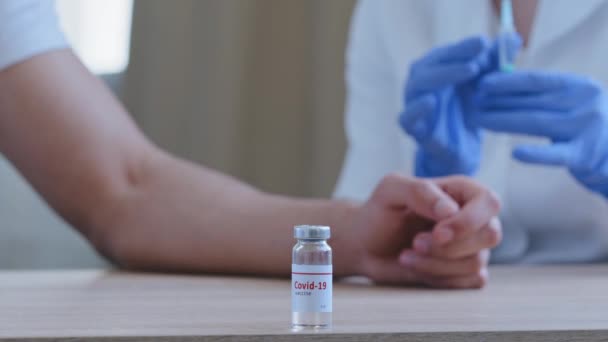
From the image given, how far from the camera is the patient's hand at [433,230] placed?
731 mm

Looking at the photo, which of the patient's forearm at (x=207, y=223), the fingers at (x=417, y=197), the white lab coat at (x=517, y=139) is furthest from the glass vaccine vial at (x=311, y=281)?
the white lab coat at (x=517, y=139)

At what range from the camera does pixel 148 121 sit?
2420 millimetres

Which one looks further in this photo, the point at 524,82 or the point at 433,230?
the point at 524,82

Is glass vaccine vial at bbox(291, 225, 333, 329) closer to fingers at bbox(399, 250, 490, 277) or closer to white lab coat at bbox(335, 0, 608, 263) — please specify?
fingers at bbox(399, 250, 490, 277)

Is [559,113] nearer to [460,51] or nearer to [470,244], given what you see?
[460,51]

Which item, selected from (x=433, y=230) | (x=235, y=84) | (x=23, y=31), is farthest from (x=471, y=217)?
(x=235, y=84)

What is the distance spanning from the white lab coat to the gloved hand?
180mm

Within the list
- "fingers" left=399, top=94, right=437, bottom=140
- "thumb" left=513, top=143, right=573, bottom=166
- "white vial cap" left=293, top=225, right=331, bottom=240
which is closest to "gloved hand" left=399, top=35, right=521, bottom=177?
"fingers" left=399, top=94, right=437, bottom=140

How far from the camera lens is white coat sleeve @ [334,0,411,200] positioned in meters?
1.52

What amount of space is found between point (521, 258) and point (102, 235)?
0.70 m

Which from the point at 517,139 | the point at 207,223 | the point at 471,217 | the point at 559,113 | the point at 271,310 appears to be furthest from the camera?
the point at 517,139

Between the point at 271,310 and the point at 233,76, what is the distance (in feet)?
6.20

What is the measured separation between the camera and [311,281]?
0.44 meters

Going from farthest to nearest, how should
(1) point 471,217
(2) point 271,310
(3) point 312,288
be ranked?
(1) point 471,217 → (2) point 271,310 → (3) point 312,288
